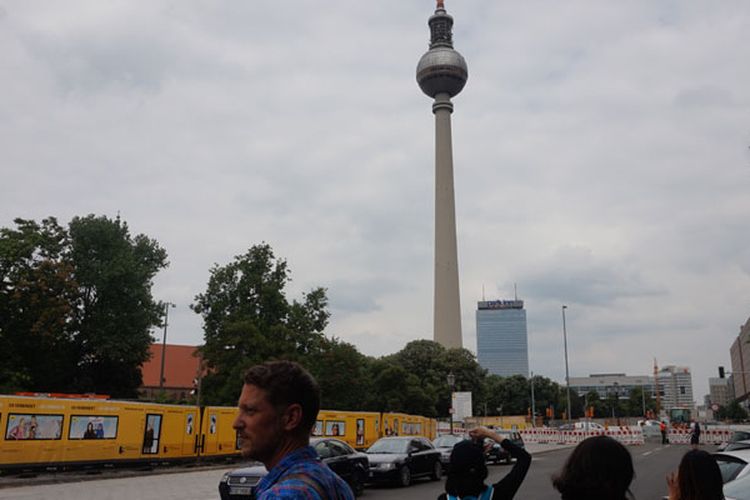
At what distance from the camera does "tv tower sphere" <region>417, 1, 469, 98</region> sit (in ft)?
389

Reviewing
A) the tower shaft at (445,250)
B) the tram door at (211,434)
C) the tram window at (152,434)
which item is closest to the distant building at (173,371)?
the tower shaft at (445,250)

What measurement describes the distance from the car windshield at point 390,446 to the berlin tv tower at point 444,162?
84.3m

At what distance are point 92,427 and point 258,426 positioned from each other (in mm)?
21893

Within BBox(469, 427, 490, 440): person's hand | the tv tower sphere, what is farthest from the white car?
the tv tower sphere

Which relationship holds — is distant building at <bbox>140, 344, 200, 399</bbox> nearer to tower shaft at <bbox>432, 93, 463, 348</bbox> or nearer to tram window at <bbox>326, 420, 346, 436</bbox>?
tower shaft at <bbox>432, 93, 463, 348</bbox>

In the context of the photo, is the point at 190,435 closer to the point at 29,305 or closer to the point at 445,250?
the point at 29,305

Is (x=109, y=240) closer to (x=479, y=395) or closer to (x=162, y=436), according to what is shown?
(x=162, y=436)

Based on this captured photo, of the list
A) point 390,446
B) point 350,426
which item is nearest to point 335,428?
point 350,426

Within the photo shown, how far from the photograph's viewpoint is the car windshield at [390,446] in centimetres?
2123

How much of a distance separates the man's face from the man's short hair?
32 mm

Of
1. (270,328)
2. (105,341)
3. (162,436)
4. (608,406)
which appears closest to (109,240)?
(105,341)

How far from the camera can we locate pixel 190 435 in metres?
26.0

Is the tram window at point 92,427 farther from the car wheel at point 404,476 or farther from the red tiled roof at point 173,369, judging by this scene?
the red tiled roof at point 173,369

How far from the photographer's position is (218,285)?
55281 millimetres
